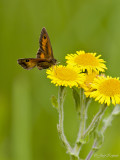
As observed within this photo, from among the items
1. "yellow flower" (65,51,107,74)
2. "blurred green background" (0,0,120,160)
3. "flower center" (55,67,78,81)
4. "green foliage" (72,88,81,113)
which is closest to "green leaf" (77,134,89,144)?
"green foliage" (72,88,81,113)

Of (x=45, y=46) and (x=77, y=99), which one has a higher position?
(x=45, y=46)

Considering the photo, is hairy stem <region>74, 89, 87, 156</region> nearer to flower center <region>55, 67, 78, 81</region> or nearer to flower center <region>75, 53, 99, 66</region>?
flower center <region>55, 67, 78, 81</region>

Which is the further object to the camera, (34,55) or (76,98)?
(34,55)

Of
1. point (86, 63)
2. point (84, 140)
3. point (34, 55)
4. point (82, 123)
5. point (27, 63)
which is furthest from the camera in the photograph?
point (34, 55)

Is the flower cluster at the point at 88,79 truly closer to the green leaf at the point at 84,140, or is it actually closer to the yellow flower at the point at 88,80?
the yellow flower at the point at 88,80

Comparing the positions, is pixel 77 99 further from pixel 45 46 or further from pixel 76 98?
pixel 45 46

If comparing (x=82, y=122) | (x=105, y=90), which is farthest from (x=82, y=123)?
(x=105, y=90)
